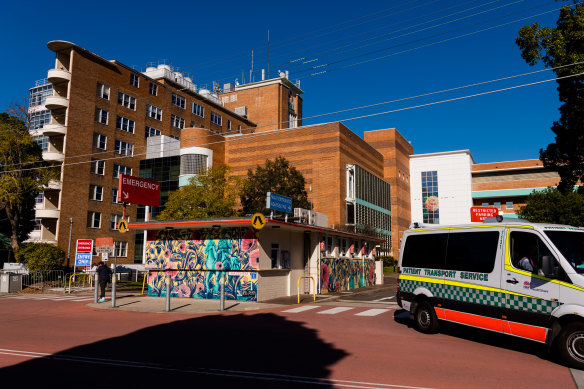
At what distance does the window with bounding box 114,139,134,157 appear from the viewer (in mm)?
48750

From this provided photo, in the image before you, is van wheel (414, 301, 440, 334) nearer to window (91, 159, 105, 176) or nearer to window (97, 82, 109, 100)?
window (91, 159, 105, 176)

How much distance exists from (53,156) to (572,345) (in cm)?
4462

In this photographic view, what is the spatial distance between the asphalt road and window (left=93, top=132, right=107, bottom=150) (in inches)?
1414

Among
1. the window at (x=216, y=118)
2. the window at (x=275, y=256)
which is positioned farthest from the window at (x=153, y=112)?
the window at (x=275, y=256)

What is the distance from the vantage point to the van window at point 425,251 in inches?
426

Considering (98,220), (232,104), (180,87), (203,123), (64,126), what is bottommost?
(98,220)

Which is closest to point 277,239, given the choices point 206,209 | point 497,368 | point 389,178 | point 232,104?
point 497,368

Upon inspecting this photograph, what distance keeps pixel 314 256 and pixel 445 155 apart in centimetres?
6766

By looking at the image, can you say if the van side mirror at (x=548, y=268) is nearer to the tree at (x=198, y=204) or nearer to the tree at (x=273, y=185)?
the tree at (x=198, y=204)

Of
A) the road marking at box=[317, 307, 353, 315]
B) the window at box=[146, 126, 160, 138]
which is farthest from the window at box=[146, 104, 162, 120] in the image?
the road marking at box=[317, 307, 353, 315]

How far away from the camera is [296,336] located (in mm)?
10281

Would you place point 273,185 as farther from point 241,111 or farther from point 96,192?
point 241,111

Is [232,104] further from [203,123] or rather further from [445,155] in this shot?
[445,155]

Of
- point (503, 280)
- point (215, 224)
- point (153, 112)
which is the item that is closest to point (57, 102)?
point (153, 112)
